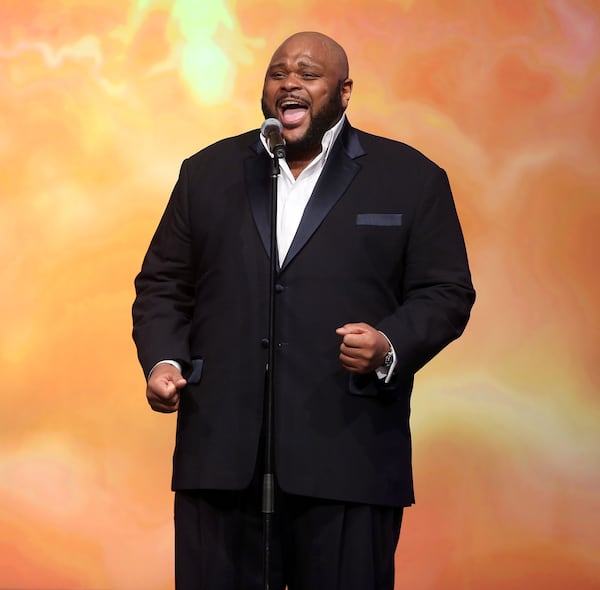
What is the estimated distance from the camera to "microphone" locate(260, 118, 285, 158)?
93.4 inches

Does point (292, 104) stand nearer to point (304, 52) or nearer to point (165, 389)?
point (304, 52)

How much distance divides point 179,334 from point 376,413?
472 millimetres

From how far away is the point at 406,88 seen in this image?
3.86 m

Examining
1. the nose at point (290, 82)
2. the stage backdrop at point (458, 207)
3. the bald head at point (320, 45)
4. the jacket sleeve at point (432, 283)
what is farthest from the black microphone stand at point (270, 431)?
the stage backdrop at point (458, 207)

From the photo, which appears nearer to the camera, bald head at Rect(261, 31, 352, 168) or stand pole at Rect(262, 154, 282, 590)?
stand pole at Rect(262, 154, 282, 590)

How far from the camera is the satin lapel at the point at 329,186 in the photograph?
258cm

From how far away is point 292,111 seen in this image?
271 cm

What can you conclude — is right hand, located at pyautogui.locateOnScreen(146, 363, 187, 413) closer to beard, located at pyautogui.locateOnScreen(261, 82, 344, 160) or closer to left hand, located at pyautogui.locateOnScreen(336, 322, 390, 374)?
left hand, located at pyautogui.locateOnScreen(336, 322, 390, 374)

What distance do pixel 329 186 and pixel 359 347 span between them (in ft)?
1.49

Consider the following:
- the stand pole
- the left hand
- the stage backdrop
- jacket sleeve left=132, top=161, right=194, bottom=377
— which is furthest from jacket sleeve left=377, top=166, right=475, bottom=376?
the stage backdrop

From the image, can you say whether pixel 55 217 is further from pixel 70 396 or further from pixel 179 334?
pixel 179 334

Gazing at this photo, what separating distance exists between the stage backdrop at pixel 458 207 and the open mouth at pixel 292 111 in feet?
3.90

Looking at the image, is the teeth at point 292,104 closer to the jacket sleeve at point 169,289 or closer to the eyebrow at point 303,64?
the eyebrow at point 303,64

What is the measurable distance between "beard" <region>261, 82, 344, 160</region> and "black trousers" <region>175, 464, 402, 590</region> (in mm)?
751
